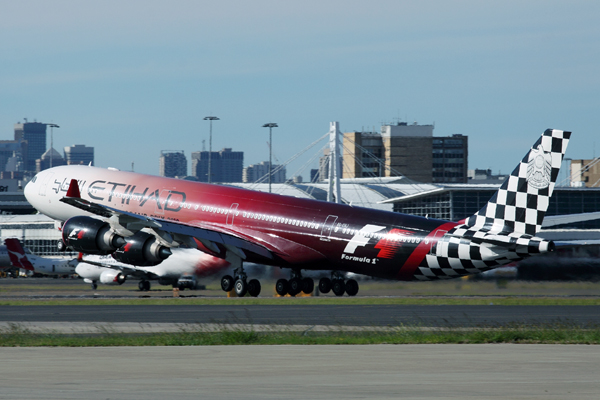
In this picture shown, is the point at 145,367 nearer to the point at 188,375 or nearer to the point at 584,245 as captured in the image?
the point at 188,375

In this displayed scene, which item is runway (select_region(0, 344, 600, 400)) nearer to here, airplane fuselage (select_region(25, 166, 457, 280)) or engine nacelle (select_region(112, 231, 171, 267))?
airplane fuselage (select_region(25, 166, 457, 280))

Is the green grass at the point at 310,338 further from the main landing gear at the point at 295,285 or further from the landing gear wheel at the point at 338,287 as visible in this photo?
the landing gear wheel at the point at 338,287

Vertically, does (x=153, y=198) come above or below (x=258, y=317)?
above

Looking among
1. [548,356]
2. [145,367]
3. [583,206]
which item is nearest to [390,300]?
[548,356]

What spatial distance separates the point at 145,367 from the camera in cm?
1536

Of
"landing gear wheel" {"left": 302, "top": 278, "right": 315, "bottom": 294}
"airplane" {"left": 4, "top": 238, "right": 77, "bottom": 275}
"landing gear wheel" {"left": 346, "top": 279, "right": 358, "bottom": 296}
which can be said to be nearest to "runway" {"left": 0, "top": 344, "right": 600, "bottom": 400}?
"landing gear wheel" {"left": 346, "top": 279, "right": 358, "bottom": 296}

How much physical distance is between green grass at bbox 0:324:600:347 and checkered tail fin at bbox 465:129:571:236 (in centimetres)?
1853

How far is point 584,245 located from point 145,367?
3642 centimetres

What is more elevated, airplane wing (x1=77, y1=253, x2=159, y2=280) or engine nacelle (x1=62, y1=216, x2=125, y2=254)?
engine nacelle (x1=62, y1=216, x2=125, y2=254)

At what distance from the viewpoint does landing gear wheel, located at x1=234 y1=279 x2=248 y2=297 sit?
47253 mm

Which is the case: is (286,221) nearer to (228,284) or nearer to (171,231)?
(228,284)

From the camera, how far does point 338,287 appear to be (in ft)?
157

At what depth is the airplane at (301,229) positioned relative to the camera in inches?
1620

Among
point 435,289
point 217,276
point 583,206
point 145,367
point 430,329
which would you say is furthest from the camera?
point 583,206
